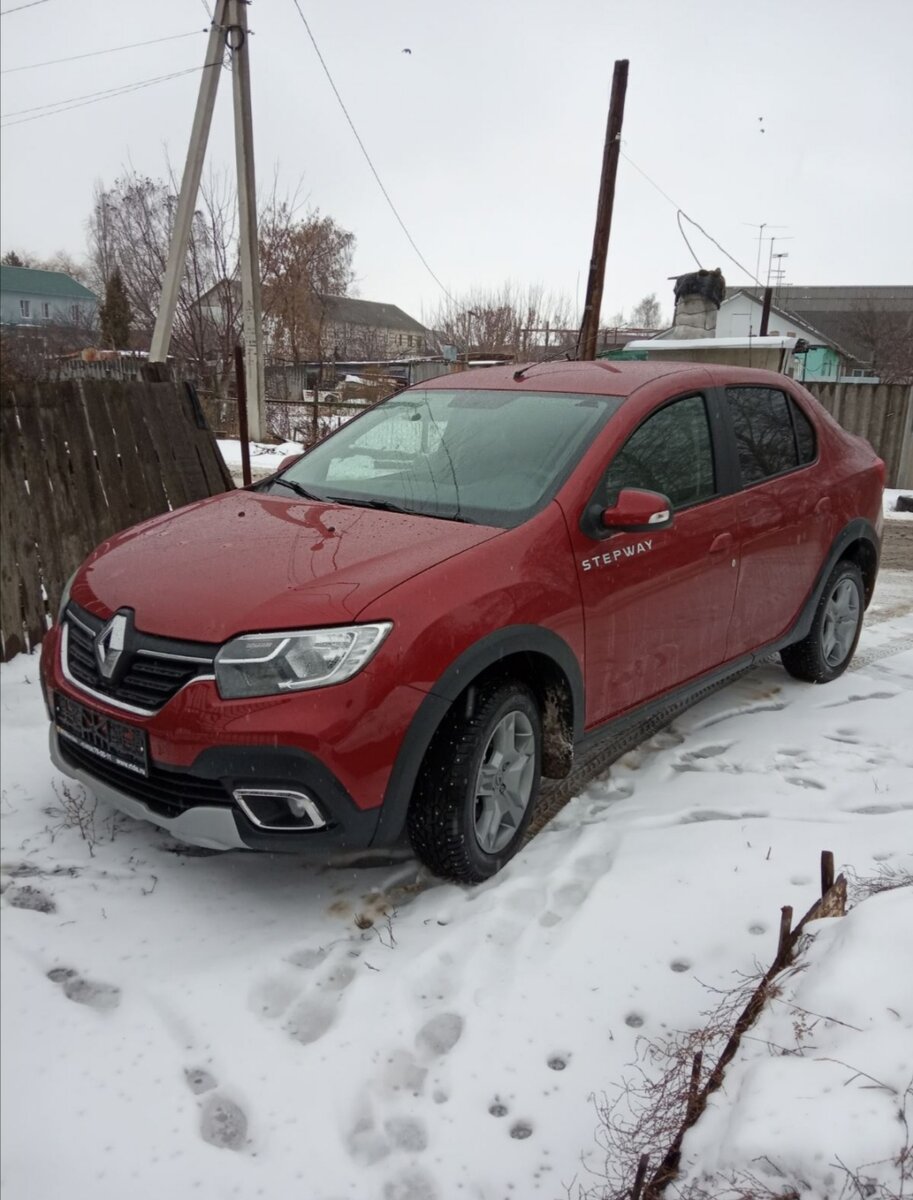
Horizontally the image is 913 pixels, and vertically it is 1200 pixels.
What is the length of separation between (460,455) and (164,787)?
1693 mm

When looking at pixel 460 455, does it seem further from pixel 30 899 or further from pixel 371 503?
pixel 30 899

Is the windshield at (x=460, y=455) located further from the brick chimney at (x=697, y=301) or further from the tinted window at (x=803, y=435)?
the brick chimney at (x=697, y=301)

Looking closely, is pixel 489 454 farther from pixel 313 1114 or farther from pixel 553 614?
pixel 313 1114

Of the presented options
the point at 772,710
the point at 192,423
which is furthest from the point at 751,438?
the point at 192,423

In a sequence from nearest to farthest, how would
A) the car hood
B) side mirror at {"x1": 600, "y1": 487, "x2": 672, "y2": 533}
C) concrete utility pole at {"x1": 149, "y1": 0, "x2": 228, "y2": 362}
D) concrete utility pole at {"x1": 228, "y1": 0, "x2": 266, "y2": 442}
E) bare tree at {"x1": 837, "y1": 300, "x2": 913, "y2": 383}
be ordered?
the car hood < side mirror at {"x1": 600, "y1": 487, "x2": 672, "y2": 533} < concrete utility pole at {"x1": 149, "y1": 0, "x2": 228, "y2": 362} < concrete utility pole at {"x1": 228, "y1": 0, "x2": 266, "y2": 442} < bare tree at {"x1": 837, "y1": 300, "x2": 913, "y2": 383}

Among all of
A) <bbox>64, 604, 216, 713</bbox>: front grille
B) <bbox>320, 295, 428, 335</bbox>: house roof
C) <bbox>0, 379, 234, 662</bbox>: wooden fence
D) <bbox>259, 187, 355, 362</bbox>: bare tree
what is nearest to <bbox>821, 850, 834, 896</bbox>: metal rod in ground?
<bbox>64, 604, 216, 713</bbox>: front grille

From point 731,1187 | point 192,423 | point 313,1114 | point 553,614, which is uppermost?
point 192,423

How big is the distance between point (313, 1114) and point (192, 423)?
4837 millimetres

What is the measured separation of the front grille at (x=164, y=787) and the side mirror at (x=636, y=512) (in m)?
1.58

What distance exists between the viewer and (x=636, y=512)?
306 centimetres

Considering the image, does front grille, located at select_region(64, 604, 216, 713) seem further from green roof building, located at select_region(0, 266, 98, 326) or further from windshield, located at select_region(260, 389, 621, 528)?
green roof building, located at select_region(0, 266, 98, 326)

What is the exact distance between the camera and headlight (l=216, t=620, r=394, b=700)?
2.42 meters

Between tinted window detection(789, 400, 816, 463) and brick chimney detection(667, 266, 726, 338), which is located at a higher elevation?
brick chimney detection(667, 266, 726, 338)

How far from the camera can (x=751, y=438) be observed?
4105mm
